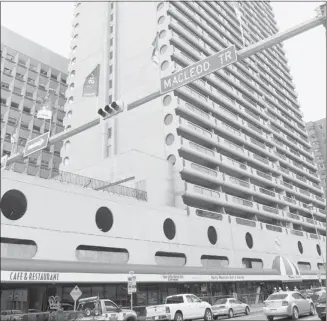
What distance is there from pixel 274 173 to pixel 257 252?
65.0ft

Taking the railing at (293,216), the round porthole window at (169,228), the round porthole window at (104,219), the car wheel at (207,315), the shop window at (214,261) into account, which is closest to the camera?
the car wheel at (207,315)

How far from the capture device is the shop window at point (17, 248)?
23344 millimetres

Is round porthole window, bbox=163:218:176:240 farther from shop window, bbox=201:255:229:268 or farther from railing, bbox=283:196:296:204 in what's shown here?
railing, bbox=283:196:296:204

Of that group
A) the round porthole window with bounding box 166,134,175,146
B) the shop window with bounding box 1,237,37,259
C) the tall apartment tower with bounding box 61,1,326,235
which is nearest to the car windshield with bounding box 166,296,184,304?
the shop window with bounding box 1,237,37,259

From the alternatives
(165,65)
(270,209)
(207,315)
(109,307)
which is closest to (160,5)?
(165,65)

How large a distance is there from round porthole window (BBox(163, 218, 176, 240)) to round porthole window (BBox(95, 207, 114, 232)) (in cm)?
658

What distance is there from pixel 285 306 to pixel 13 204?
59.9ft

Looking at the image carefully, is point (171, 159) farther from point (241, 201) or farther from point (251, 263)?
point (251, 263)

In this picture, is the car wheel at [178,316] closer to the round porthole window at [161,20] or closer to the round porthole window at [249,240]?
the round porthole window at [249,240]

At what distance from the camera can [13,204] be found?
2466 centimetres

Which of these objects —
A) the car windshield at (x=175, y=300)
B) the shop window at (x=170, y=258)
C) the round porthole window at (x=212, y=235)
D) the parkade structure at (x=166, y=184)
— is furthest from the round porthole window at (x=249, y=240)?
the car windshield at (x=175, y=300)

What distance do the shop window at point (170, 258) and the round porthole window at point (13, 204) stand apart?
44.2 ft

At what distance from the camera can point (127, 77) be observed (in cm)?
5081

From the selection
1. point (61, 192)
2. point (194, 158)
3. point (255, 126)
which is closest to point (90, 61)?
point (194, 158)
